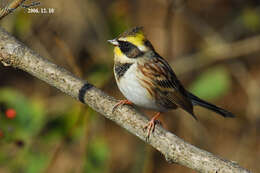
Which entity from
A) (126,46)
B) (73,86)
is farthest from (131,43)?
(73,86)

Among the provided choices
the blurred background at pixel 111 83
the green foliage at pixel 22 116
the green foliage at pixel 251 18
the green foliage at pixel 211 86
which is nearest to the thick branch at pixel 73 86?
the blurred background at pixel 111 83

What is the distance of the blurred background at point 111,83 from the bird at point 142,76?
33 cm

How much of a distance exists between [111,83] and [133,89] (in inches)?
57.3

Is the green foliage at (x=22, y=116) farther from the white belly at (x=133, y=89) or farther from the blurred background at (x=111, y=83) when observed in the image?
the white belly at (x=133, y=89)

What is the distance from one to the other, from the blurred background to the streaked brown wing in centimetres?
40

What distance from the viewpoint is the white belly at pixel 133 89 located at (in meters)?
2.96

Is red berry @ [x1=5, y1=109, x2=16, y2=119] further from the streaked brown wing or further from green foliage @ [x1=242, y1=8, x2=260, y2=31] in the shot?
green foliage @ [x1=242, y1=8, x2=260, y2=31]

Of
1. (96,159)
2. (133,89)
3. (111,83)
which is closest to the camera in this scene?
(133,89)

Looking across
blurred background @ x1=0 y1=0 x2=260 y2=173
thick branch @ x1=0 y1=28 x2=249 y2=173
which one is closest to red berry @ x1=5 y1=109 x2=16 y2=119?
blurred background @ x1=0 y1=0 x2=260 y2=173

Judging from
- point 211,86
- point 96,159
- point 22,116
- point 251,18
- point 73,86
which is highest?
point 251,18

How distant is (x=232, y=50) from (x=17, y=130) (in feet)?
9.22

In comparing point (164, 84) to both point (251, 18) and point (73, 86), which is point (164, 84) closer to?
point (73, 86)

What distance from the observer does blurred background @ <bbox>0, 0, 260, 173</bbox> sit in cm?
Result: 307

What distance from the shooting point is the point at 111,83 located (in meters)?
4.40
